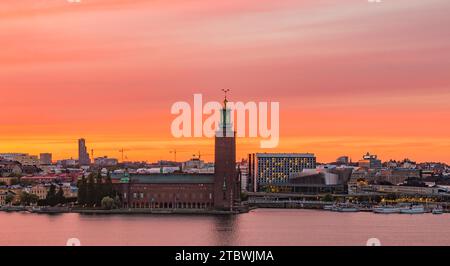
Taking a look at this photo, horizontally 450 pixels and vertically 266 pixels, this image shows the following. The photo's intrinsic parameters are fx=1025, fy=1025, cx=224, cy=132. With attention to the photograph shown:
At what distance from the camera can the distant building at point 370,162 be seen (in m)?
51.3

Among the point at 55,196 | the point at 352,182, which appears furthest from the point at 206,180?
the point at 352,182

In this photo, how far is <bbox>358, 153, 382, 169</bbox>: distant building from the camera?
5126 centimetres

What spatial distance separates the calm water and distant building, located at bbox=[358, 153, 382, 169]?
97.3 feet

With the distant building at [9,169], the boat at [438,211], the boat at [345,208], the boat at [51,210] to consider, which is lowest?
the boat at [438,211]

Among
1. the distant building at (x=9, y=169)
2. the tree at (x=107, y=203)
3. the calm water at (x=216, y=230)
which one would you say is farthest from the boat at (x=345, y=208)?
the distant building at (x=9, y=169)

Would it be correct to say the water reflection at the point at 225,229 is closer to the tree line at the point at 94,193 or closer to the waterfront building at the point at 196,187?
the waterfront building at the point at 196,187

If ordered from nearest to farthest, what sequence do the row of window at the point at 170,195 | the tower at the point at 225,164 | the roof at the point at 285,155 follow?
the tower at the point at 225,164 → the row of window at the point at 170,195 → the roof at the point at 285,155

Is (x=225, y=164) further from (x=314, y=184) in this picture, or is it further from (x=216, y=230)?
(x=314, y=184)

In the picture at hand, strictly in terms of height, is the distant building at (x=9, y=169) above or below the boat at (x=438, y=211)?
above

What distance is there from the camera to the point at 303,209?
27.5m

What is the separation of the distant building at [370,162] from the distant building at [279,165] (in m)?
7.83
